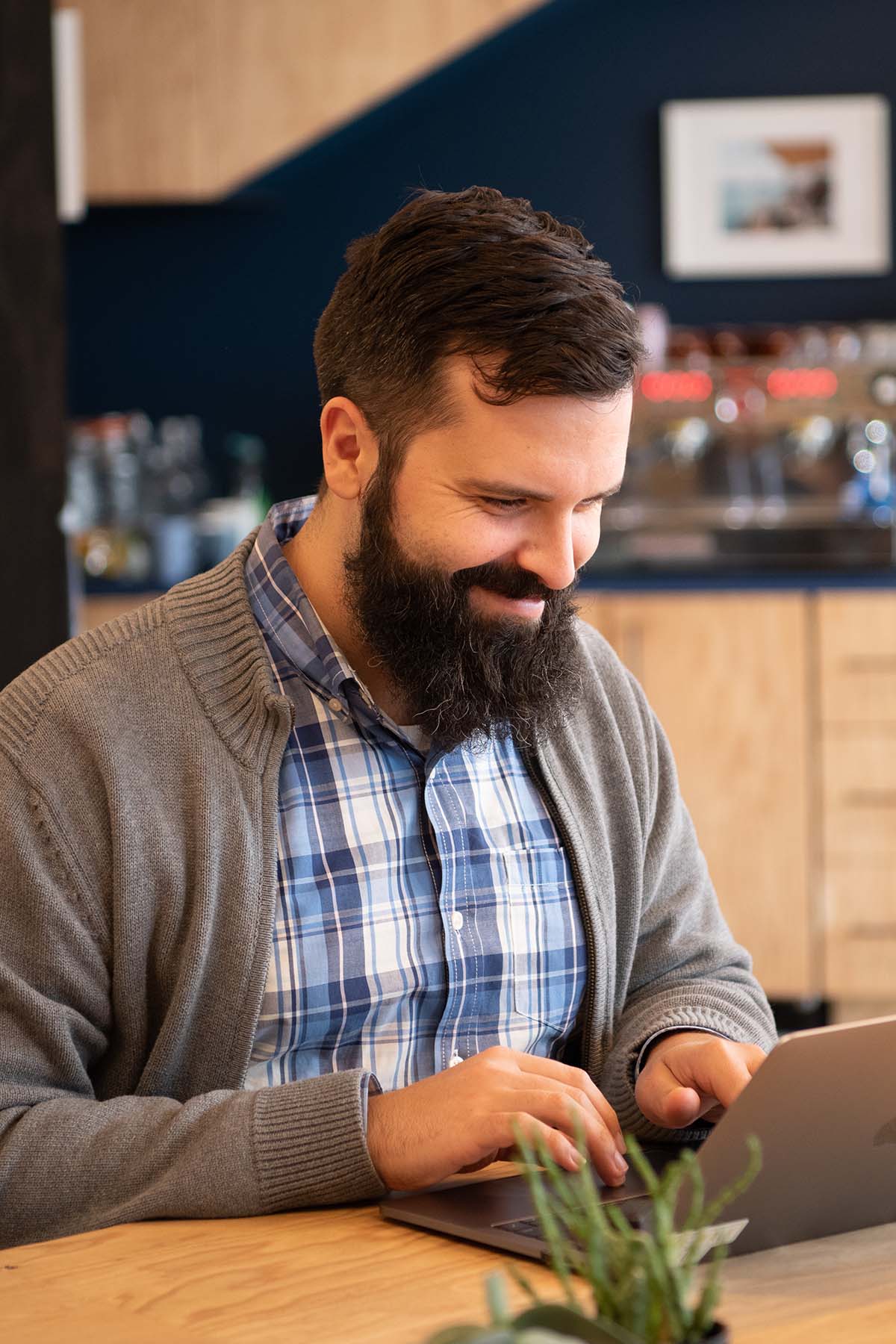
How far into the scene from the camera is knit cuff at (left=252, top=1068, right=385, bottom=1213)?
1.15 meters

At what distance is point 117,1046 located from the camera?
135 cm

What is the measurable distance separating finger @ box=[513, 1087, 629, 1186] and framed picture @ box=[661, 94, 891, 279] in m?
3.65

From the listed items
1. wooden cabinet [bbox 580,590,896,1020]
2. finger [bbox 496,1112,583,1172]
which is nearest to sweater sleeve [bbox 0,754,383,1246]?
finger [bbox 496,1112,583,1172]

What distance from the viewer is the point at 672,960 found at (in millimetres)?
1535

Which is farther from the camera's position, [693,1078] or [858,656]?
[858,656]

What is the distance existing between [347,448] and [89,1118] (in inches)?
22.4

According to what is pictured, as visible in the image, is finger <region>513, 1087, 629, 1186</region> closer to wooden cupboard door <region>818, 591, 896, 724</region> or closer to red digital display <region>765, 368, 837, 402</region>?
wooden cupboard door <region>818, 591, 896, 724</region>

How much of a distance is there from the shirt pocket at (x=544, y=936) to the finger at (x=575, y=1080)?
277mm

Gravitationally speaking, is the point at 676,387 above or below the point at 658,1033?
above

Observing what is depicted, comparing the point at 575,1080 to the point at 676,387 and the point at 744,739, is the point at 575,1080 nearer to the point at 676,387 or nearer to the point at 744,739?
the point at 744,739

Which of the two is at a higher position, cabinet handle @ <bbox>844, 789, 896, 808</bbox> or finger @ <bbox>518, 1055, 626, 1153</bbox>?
finger @ <bbox>518, 1055, 626, 1153</bbox>

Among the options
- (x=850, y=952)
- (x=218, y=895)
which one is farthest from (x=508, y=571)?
(x=850, y=952)

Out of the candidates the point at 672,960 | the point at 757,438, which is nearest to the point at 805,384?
the point at 757,438

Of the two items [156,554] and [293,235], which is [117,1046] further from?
[293,235]
